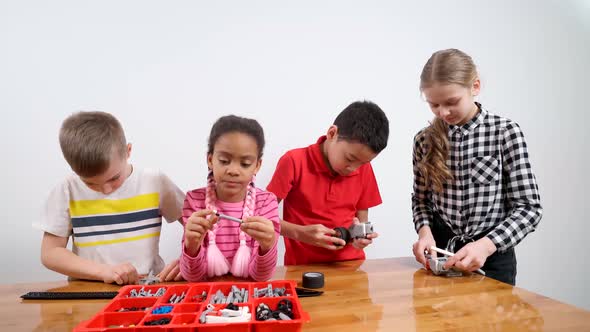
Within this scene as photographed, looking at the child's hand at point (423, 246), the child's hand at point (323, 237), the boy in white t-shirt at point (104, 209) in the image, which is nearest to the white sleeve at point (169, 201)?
the boy in white t-shirt at point (104, 209)

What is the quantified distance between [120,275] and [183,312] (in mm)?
373

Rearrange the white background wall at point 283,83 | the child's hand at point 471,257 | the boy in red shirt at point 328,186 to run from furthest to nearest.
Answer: the white background wall at point 283,83 < the boy in red shirt at point 328,186 < the child's hand at point 471,257

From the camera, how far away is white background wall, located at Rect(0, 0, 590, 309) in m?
1.67

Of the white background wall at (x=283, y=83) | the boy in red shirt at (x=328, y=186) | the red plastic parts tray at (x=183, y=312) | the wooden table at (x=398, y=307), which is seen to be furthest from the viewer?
the white background wall at (x=283, y=83)

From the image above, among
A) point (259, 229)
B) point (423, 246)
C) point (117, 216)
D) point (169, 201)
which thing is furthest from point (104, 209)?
point (423, 246)

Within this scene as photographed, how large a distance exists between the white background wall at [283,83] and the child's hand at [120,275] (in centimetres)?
62

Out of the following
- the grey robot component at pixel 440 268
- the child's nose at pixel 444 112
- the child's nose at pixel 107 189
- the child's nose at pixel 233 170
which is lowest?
the grey robot component at pixel 440 268

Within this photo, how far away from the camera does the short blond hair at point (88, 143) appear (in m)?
1.08

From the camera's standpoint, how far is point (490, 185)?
1.31m

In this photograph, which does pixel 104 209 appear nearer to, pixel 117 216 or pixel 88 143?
pixel 117 216

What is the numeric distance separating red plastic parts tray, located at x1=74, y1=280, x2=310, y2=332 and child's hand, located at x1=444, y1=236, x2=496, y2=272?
0.56 m

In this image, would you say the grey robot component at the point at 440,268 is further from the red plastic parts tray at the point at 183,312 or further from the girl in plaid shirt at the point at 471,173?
the red plastic parts tray at the point at 183,312

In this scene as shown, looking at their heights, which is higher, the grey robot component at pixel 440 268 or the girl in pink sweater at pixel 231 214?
the girl in pink sweater at pixel 231 214

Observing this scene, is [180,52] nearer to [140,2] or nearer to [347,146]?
[140,2]
